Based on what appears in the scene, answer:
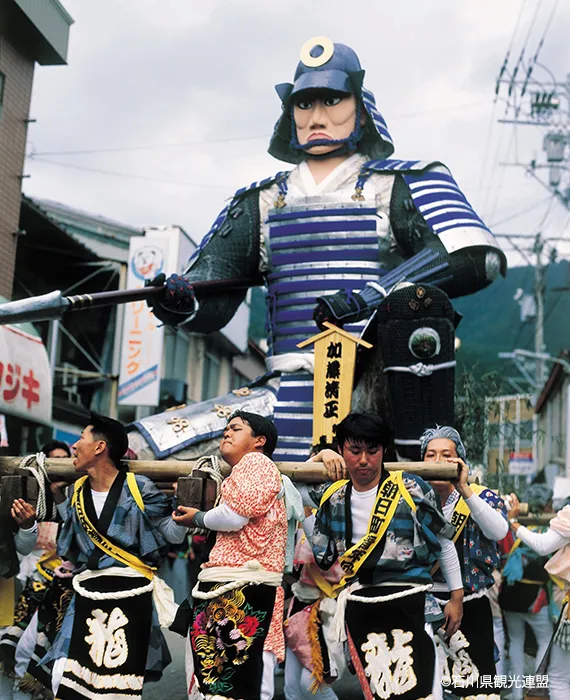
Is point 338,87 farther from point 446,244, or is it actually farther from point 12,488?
point 12,488

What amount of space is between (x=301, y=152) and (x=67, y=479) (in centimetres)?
343

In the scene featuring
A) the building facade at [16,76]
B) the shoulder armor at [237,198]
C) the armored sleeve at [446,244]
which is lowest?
the armored sleeve at [446,244]

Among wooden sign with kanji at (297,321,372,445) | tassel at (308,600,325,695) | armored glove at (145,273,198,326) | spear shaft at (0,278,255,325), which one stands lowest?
tassel at (308,600,325,695)

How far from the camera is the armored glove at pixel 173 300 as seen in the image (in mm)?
6801

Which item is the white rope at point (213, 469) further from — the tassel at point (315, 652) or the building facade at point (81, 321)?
the building facade at point (81, 321)

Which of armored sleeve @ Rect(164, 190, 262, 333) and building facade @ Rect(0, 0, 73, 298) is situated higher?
building facade @ Rect(0, 0, 73, 298)

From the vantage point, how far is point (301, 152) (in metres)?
7.61

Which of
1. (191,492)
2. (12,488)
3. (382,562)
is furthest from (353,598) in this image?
(12,488)

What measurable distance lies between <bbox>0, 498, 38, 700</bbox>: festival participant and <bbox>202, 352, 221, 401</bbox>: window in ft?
59.9

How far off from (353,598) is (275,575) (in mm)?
351

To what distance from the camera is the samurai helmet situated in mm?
7215

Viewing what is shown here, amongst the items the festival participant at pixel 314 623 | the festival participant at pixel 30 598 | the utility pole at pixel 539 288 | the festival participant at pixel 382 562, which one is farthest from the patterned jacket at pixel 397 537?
the utility pole at pixel 539 288

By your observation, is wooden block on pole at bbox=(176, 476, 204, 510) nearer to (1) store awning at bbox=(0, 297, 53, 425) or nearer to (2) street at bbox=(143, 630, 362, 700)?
(2) street at bbox=(143, 630, 362, 700)

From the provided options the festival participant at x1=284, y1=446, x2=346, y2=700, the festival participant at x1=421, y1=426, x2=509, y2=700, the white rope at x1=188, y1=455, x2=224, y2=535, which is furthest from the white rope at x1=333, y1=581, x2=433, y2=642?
the festival participant at x1=421, y1=426, x2=509, y2=700
